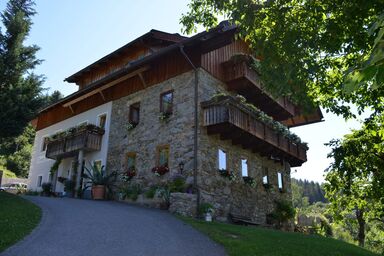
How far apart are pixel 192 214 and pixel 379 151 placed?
727 cm

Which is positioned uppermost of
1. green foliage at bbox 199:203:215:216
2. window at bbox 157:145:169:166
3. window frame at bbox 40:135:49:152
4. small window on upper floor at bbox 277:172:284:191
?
window frame at bbox 40:135:49:152

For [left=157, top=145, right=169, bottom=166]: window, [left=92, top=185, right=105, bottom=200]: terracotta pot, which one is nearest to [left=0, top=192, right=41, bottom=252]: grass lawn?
[left=92, top=185, right=105, bottom=200]: terracotta pot

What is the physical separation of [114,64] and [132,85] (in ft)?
11.8

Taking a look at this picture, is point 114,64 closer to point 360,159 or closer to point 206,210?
point 206,210

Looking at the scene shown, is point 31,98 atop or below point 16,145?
below

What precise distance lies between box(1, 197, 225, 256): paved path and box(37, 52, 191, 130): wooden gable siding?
8.58 meters

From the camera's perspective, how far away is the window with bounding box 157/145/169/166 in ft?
57.1

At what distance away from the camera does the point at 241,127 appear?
16031 mm

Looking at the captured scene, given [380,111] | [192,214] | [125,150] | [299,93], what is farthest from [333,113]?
[125,150]

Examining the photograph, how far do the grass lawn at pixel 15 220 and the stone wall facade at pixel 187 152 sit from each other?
543cm

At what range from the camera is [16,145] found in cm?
4897

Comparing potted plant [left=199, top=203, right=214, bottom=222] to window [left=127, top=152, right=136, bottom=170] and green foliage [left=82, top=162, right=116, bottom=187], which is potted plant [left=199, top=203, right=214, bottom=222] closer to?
window [left=127, top=152, right=136, bottom=170]

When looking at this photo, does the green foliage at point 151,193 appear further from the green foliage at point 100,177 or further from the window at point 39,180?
the window at point 39,180

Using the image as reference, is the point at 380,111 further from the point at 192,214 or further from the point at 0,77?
the point at 0,77
